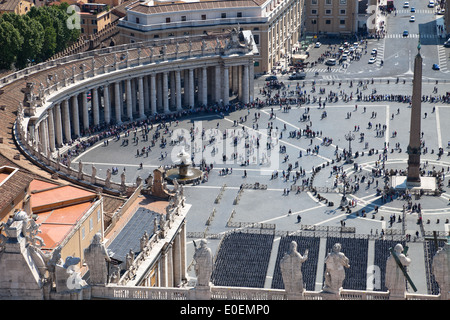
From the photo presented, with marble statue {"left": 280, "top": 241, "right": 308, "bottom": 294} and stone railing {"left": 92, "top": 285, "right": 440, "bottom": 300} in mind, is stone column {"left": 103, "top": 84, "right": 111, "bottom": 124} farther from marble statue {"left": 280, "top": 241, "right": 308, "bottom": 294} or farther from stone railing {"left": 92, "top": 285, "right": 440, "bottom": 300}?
marble statue {"left": 280, "top": 241, "right": 308, "bottom": 294}

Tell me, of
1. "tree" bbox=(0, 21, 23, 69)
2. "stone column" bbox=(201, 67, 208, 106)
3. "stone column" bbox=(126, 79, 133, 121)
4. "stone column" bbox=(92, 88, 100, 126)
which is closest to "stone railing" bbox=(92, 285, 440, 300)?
"stone column" bbox=(92, 88, 100, 126)

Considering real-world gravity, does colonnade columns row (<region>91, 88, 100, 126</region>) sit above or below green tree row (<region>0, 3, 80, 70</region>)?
below

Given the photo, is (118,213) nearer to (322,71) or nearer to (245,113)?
(245,113)

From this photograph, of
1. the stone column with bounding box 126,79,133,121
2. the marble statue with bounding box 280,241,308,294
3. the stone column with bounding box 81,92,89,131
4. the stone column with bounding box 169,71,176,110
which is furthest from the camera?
the stone column with bounding box 169,71,176,110

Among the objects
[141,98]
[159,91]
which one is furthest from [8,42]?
[159,91]

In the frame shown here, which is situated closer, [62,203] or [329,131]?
[62,203]
